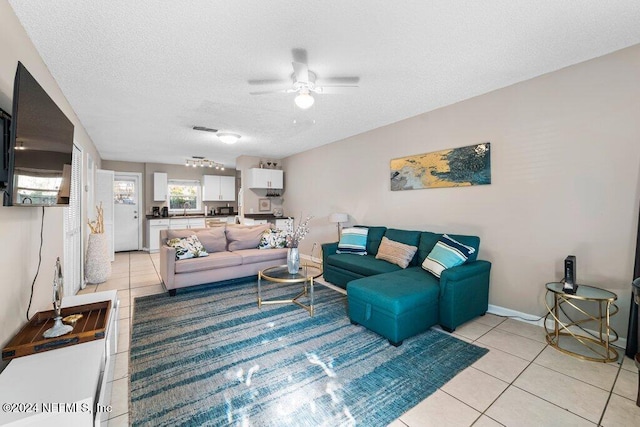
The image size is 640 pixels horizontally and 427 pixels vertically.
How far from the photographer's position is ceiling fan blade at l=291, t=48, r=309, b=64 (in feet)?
7.09

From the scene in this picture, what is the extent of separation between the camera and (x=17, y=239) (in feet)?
5.47

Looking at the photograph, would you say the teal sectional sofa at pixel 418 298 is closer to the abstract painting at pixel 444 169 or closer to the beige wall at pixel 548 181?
the beige wall at pixel 548 181

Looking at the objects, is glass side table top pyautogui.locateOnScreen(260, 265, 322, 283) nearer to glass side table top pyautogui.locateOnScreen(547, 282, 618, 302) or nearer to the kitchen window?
glass side table top pyautogui.locateOnScreen(547, 282, 618, 302)

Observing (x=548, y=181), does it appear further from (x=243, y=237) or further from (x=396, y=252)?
(x=243, y=237)

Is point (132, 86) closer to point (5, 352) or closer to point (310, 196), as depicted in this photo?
point (5, 352)

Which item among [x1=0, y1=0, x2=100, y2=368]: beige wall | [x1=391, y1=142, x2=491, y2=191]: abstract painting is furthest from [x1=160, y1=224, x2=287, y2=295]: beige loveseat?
[x1=391, y1=142, x2=491, y2=191]: abstract painting

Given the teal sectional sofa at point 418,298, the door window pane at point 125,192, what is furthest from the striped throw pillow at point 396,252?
the door window pane at point 125,192

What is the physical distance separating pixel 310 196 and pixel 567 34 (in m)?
4.65

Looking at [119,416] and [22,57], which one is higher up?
[22,57]

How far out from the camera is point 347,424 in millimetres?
1546

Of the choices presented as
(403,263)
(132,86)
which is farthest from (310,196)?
(132,86)

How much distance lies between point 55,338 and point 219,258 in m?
2.46

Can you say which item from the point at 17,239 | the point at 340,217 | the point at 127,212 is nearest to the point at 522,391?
the point at 340,217

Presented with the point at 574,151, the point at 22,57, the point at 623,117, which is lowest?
the point at 574,151
